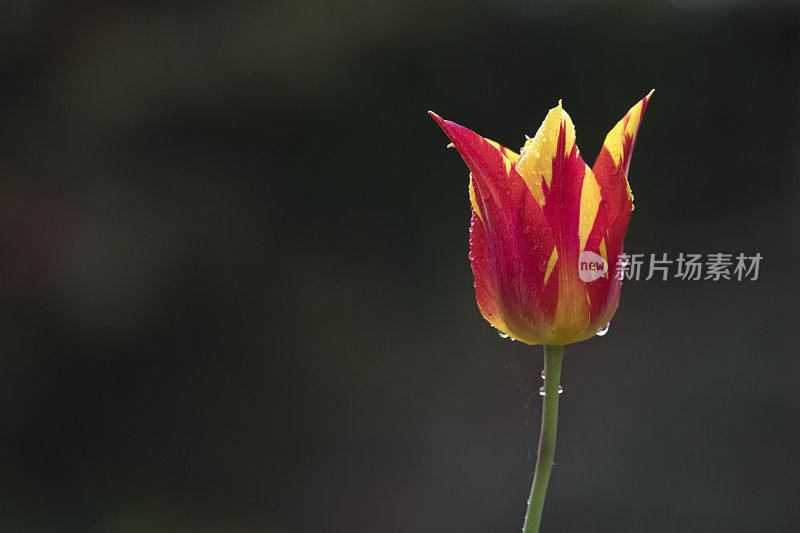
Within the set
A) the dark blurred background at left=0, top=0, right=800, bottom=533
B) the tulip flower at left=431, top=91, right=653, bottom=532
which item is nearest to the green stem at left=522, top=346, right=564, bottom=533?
the tulip flower at left=431, top=91, right=653, bottom=532

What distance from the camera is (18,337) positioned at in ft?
6.22

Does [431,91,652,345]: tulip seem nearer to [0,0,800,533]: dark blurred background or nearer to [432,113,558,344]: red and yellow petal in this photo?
[432,113,558,344]: red and yellow petal

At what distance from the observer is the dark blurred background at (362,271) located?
74.8 inches

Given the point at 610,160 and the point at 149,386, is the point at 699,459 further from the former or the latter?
the point at 610,160

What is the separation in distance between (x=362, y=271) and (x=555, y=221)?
5.40 feet

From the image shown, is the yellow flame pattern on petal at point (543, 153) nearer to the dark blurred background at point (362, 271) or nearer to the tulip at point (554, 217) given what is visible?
the tulip at point (554, 217)

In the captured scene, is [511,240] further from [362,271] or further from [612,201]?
[362,271]

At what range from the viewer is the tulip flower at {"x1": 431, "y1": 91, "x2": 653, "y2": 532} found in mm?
387

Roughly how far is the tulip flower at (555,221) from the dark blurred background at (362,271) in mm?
1624

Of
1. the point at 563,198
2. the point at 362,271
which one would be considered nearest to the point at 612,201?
the point at 563,198

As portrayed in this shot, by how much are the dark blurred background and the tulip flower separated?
5.33ft

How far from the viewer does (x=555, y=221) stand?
39 centimetres

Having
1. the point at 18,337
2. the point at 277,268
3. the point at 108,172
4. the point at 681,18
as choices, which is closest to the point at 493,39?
the point at 681,18

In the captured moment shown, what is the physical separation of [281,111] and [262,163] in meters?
0.15
